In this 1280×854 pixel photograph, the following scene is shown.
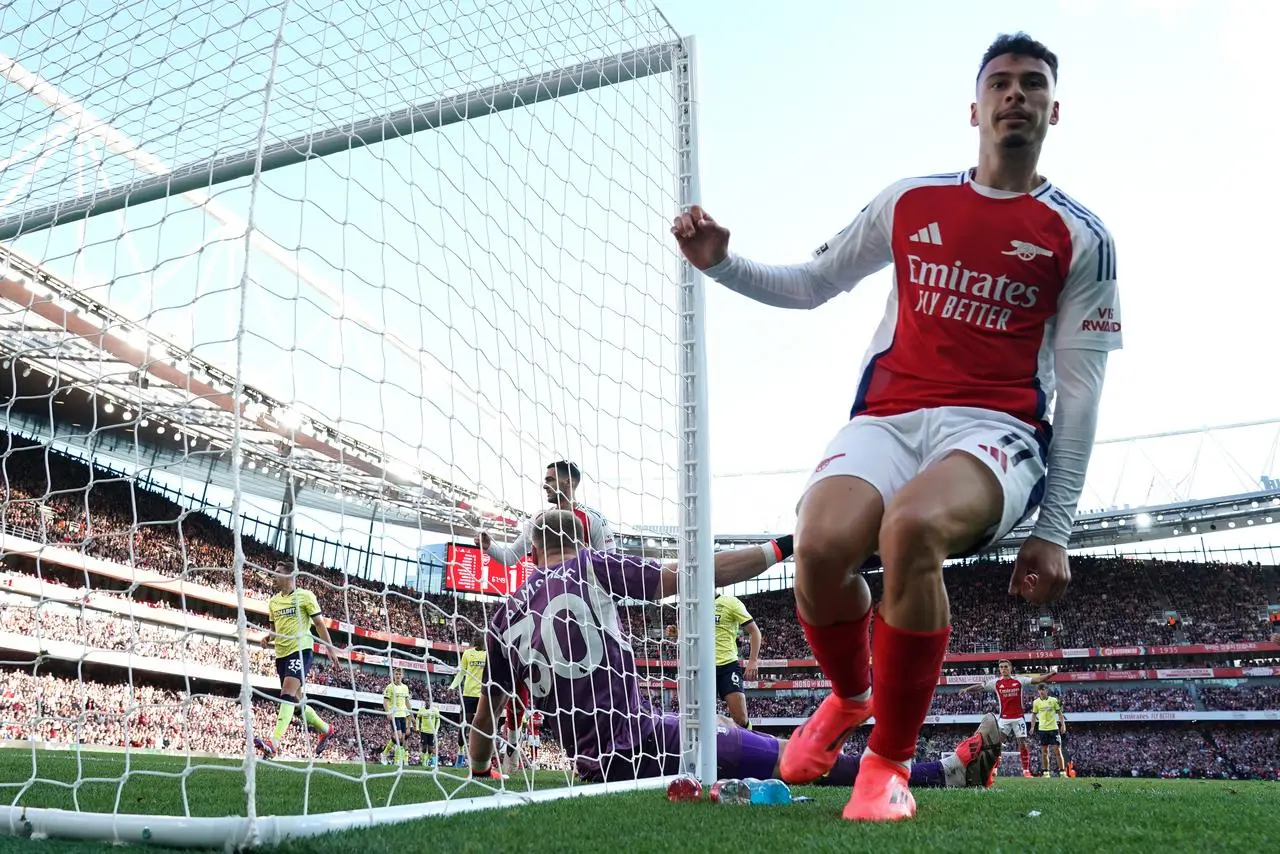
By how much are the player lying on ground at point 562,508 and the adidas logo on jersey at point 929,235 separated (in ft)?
5.42

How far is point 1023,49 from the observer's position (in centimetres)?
248

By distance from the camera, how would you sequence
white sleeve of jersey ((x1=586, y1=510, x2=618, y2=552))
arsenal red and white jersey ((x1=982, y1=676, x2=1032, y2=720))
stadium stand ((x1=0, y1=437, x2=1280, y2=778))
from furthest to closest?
stadium stand ((x1=0, y1=437, x2=1280, y2=778))
arsenal red and white jersey ((x1=982, y1=676, x2=1032, y2=720))
white sleeve of jersey ((x1=586, y1=510, x2=618, y2=552))

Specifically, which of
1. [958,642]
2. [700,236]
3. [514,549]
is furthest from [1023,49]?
[958,642]

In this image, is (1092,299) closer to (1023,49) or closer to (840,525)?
(1023,49)

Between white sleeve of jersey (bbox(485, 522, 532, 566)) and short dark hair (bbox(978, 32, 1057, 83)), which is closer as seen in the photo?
short dark hair (bbox(978, 32, 1057, 83))

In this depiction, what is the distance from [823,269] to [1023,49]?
32.5 inches

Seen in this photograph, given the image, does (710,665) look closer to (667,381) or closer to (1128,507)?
(667,381)

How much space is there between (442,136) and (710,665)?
233 centimetres

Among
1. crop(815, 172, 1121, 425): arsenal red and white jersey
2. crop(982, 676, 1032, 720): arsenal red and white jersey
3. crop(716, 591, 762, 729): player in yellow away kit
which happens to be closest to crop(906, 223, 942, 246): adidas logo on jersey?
crop(815, 172, 1121, 425): arsenal red and white jersey

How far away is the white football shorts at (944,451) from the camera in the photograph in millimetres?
2229

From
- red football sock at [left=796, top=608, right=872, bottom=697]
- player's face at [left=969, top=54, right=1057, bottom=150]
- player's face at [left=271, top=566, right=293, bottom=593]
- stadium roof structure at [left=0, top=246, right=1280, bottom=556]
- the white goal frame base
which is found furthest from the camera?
stadium roof structure at [left=0, top=246, right=1280, bottom=556]

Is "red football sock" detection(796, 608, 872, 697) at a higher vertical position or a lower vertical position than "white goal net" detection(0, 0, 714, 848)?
lower

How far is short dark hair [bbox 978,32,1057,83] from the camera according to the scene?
248cm

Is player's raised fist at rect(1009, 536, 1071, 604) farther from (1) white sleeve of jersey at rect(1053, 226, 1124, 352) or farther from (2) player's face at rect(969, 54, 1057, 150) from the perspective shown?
(2) player's face at rect(969, 54, 1057, 150)
